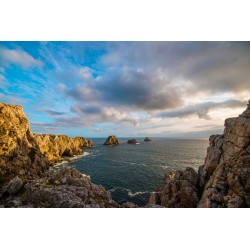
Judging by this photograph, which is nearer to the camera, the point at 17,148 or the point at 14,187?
the point at 14,187

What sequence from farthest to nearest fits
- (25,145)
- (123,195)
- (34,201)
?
(25,145)
(123,195)
(34,201)

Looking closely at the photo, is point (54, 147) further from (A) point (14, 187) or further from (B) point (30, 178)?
(A) point (14, 187)

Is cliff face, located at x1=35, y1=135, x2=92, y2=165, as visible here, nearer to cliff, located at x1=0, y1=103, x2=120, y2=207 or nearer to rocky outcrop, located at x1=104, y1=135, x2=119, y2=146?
cliff, located at x1=0, y1=103, x2=120, y2=207

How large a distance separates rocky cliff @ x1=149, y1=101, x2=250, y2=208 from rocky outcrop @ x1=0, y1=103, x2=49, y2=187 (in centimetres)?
2963

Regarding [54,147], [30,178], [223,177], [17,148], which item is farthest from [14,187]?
[54,147]

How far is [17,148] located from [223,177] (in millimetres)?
44983

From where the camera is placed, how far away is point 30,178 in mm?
36000

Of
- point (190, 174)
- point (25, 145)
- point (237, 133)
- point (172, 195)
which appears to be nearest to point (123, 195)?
point (172, 195)

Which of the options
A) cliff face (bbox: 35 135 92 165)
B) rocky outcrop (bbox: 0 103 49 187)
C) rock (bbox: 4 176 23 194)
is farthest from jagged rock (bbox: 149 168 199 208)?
cliff face (bbox: 35 135 92 165)

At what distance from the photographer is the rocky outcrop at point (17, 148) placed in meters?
35.8

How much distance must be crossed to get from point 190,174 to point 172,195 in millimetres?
3812

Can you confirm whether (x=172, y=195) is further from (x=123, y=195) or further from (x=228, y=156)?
(x=123, y=195)

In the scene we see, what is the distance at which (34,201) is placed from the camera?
14047 mm
